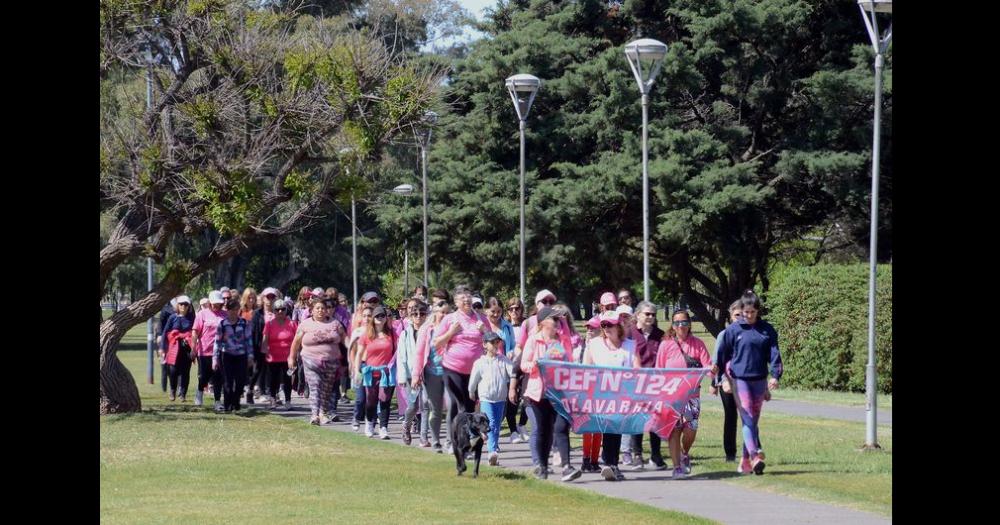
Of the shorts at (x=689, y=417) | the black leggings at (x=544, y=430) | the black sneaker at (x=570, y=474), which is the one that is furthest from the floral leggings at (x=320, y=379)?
the shorts at (x=689, y=417)

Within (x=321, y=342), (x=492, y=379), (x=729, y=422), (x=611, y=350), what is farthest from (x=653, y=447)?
(x=321, y=342)

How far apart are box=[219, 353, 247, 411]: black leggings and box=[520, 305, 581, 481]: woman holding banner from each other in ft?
27.0

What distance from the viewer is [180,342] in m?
23.5

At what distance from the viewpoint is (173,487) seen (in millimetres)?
12977

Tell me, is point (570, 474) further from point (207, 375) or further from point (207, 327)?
point (207, 375)

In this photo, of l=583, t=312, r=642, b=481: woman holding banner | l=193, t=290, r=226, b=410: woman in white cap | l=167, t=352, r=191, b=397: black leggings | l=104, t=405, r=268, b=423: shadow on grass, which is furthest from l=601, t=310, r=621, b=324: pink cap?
l=167, t=352, r=191, b=397: black leggings

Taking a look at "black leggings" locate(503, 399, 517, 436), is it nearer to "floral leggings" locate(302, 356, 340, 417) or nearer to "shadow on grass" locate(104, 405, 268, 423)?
"floral leggings" locate(302, 356, 340, 417)

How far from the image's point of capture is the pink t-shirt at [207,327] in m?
22.5

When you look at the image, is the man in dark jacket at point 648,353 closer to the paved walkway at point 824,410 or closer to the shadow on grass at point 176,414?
the paved walkway at point 824,410

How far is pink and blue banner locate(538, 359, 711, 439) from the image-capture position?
45.1 ft

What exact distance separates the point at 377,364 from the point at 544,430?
14.5ft
